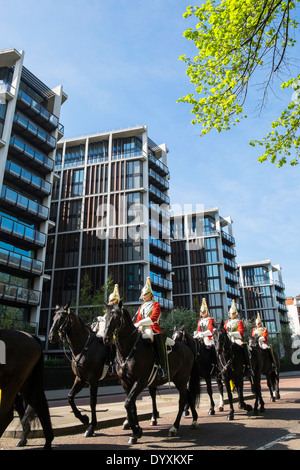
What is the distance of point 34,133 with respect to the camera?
3738 centimetres

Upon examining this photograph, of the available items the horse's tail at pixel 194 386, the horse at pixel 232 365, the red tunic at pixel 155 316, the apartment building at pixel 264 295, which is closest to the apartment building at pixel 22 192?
the horse at pixel 232 365

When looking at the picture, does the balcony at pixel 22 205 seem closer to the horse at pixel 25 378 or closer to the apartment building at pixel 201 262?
the horse at pixel 25 378

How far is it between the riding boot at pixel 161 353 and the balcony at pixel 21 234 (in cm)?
2747

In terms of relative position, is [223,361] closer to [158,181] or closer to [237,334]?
[237,334]

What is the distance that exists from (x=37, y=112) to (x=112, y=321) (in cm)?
3710

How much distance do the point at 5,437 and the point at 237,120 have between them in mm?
10187

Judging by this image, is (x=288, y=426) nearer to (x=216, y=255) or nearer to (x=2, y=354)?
(x=2, y=354)

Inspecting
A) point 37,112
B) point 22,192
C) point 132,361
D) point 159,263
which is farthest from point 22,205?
point 132,361

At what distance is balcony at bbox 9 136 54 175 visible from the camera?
3478 centimetres

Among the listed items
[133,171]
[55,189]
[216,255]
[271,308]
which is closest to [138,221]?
[133,171]

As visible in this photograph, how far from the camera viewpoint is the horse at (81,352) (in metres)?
8.02

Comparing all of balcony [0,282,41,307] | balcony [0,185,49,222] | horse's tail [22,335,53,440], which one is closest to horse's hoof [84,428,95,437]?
horse's tail [22,335,53,440]

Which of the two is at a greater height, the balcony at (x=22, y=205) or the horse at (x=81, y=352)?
the balcony at (x=22, y=205)

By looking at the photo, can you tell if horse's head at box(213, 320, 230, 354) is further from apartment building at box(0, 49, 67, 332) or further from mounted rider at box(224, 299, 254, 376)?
apartment building at box(0, 49, 67, 332)
